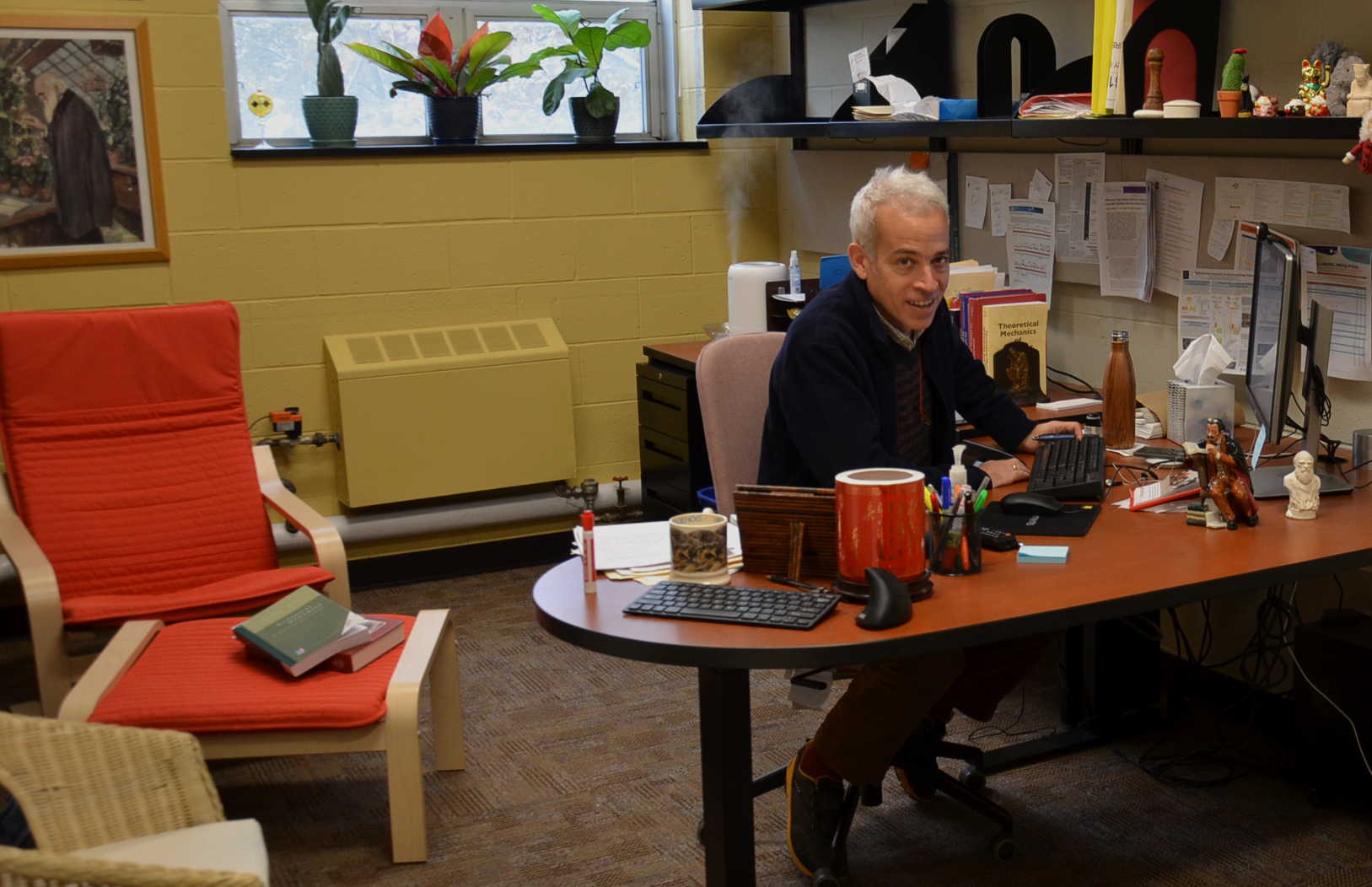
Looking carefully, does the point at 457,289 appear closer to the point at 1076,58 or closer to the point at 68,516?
the point at 68,516

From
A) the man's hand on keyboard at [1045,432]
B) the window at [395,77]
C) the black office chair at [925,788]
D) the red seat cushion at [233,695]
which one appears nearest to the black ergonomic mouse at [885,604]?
the black office chair at [925,788]

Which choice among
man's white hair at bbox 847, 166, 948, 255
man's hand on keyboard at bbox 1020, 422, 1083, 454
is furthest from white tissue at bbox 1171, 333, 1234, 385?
man's white hair at bbox 847, 166, 948, 255

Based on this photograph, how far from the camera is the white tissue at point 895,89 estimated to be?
3.46 m

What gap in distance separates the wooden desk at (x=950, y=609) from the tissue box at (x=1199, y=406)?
579 millimetres

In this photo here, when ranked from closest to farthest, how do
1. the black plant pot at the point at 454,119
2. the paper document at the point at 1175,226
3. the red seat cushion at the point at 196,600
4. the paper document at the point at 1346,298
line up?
the paper document at the point at 1346,298, the red seat cushion at the point at 196,600, the paper document at the point at 1175,226, the black plant pot at the point at 454,119

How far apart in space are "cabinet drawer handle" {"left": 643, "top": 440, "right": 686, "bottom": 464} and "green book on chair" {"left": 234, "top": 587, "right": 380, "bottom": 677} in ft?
4.66

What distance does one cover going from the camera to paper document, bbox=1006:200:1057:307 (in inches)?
133

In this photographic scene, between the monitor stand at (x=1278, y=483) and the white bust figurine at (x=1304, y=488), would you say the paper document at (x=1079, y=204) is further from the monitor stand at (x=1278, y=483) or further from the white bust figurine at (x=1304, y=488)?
the white bust figurine at (x=1304, y=488)

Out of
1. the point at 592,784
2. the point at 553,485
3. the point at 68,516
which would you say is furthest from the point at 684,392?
the point at 68,516

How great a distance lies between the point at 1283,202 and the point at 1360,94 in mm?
445

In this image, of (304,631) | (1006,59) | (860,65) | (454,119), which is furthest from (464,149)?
(304,631)

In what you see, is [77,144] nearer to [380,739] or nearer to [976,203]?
[380,739]

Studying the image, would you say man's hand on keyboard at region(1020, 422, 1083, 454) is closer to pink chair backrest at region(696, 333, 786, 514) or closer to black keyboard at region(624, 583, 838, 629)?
pink chair backrest at region(696, 333, 786, 514)

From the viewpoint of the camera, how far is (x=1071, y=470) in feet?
7.68
